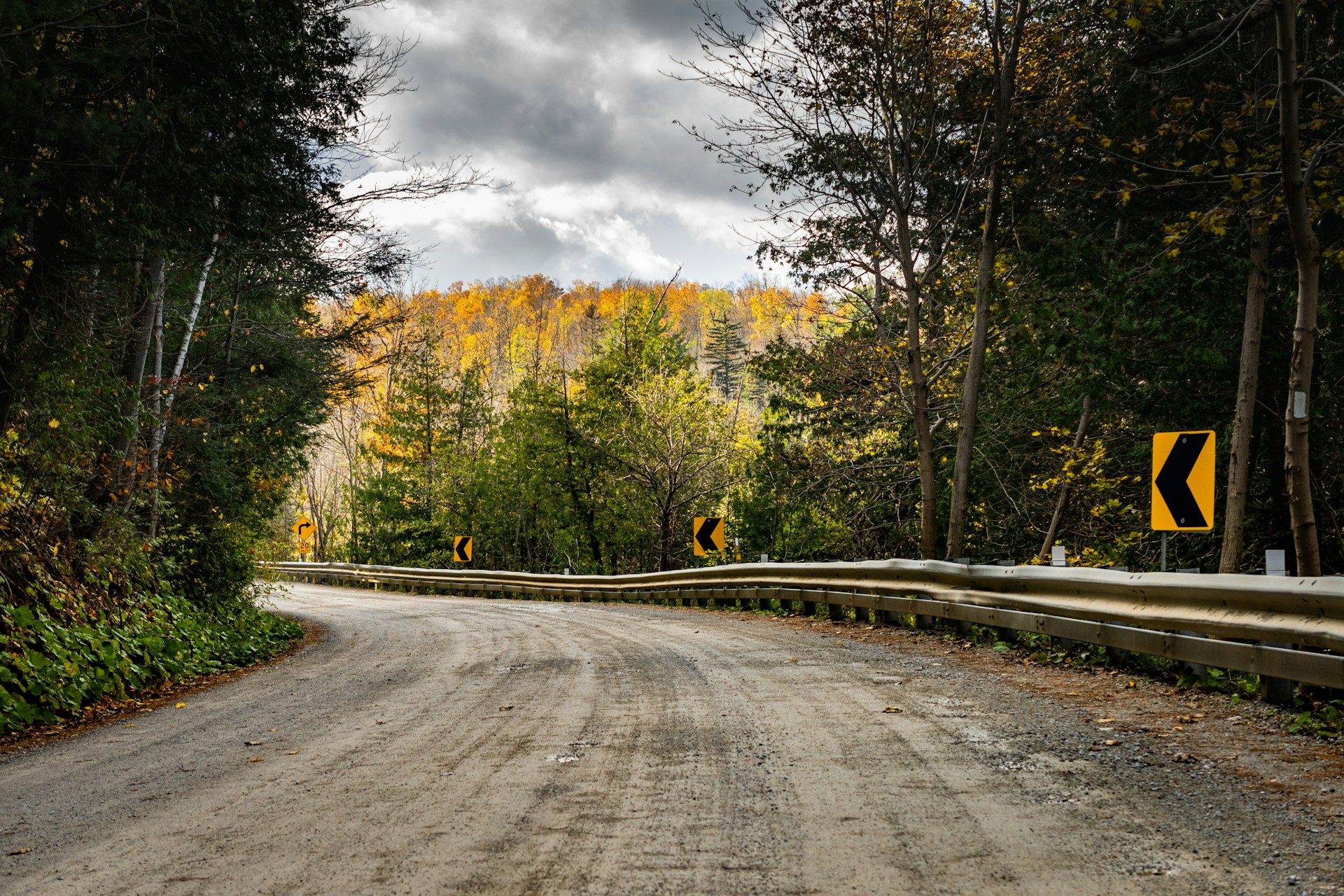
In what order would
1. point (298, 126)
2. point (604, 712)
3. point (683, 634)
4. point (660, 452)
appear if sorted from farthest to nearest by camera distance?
point (660, 452) < point (683, 634) < point (298, 126) < point (604, 712)

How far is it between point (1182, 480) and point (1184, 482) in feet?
0.07

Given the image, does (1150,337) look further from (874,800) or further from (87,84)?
(87,84)

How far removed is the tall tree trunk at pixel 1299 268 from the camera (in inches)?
333

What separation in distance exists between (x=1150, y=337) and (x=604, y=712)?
1086 centimetres

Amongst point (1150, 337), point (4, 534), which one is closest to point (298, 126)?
point (4, 534)

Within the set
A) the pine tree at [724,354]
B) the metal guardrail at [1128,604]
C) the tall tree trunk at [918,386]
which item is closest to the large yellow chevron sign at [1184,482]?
the metal guardrail at [1128,604]

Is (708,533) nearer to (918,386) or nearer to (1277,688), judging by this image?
(918,386)

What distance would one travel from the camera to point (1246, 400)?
11695 mm

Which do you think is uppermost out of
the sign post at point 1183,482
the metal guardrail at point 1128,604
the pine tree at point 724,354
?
the pine tree at point 724,354

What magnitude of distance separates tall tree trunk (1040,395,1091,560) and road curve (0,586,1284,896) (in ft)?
29.4

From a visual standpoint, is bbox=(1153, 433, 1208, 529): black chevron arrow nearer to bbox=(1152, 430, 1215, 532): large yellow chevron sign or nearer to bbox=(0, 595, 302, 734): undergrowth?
Result: bbox=(1152, 430, 1215, 532): large yellow chevron sign

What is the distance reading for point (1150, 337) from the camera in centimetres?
1341

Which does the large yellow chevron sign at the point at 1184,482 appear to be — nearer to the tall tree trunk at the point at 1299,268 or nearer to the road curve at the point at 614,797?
the tall tree trunk at the point at 1299,268

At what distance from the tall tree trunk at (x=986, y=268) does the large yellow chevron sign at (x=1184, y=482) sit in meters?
6.76
